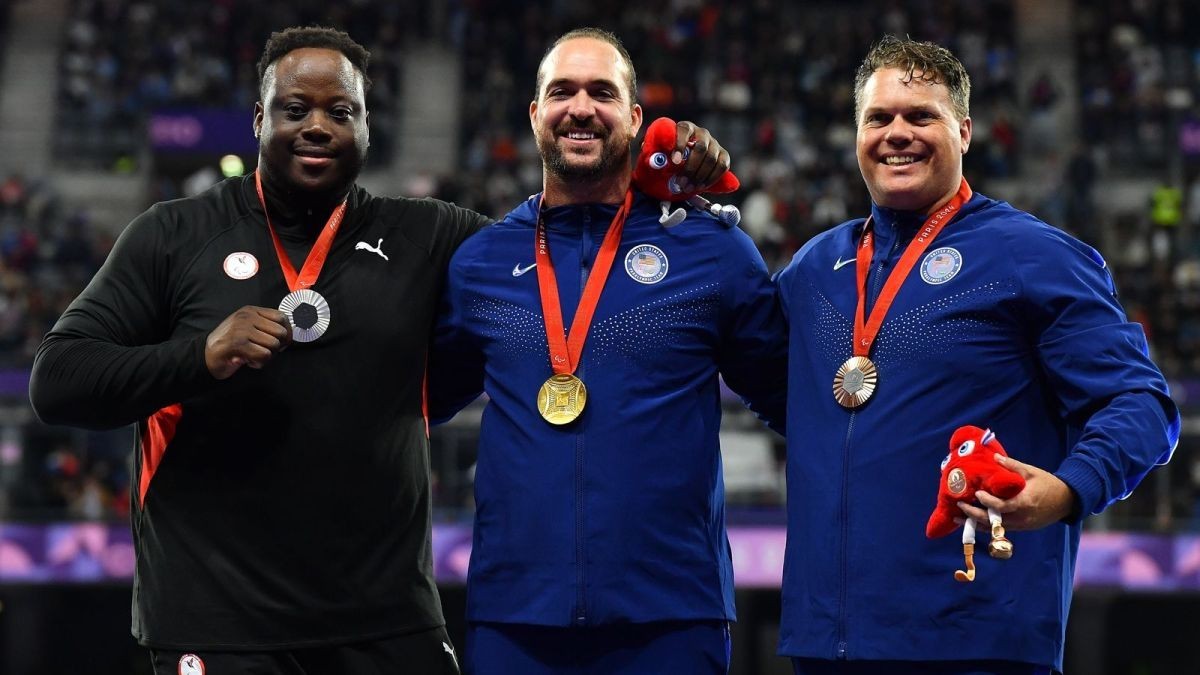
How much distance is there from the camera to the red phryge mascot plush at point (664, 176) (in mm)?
4219

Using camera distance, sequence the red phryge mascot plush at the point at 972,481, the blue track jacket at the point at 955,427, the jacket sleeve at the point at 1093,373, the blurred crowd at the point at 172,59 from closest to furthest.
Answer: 1. the red phryge mascot plush at the point at 972,481
2. the jacket sleeve at the point at 1093,373
3. the blue track jacket at the point at 955,427
4. the blurred crowd at the point at 172,59

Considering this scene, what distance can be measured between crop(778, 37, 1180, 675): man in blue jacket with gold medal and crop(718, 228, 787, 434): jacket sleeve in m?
0.26

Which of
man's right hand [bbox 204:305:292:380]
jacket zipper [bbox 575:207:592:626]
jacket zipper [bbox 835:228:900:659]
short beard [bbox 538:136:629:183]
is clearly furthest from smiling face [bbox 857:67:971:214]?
man's right hand [bbox 204:305:292:380]

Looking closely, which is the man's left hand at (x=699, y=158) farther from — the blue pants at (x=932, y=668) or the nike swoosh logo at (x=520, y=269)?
the blue pants at (x=932, y=668)

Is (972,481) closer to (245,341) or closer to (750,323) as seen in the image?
(750,323)

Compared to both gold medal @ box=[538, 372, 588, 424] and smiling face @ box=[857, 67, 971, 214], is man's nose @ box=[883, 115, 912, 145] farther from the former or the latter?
gold medal @ box=[538, 372, 588, 424]

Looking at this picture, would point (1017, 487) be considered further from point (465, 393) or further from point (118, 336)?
point (118, 336)

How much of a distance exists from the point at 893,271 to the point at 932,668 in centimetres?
101

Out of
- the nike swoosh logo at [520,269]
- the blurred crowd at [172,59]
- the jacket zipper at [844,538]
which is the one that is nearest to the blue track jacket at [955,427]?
the jacket zipper at [844,538]

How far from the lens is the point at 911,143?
388 cm

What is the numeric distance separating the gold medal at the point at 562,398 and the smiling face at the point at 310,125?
0.85m

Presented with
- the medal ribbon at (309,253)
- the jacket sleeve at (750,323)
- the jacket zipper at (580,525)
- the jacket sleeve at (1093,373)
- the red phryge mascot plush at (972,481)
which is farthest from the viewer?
the jacket sleeve at (750,323)

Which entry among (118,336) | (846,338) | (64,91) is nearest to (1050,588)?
(846,338)

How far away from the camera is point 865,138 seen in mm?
3951
